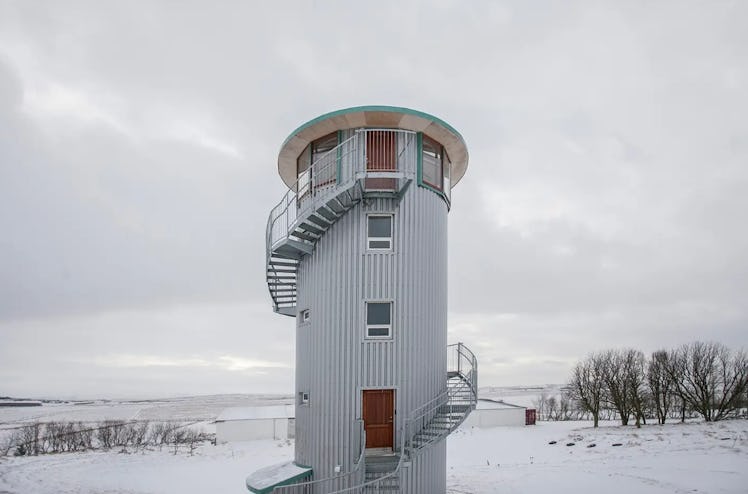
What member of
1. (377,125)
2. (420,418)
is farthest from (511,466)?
(377,125)

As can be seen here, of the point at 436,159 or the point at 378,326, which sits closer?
the point at 378,326

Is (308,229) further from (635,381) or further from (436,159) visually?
(635,381)

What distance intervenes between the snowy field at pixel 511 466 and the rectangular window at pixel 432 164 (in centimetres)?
957

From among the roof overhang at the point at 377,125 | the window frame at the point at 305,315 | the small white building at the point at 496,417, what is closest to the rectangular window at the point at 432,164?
the roof overhang at the point at 377,125

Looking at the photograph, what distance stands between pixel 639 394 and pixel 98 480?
3545cm

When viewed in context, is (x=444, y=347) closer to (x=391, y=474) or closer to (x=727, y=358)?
(x=391, y=474)

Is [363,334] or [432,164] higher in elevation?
[432,164]

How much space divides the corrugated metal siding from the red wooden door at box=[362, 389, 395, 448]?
0.19 meters

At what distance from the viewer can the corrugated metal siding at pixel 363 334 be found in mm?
14328

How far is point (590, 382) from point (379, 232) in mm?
34755

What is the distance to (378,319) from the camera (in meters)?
14.7

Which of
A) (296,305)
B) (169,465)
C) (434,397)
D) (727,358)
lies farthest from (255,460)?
(727,358)

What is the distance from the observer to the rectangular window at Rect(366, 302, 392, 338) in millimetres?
14594

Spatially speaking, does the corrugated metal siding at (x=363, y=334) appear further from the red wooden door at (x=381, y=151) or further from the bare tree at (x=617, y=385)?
the bare tree at (x=617, y=385)
